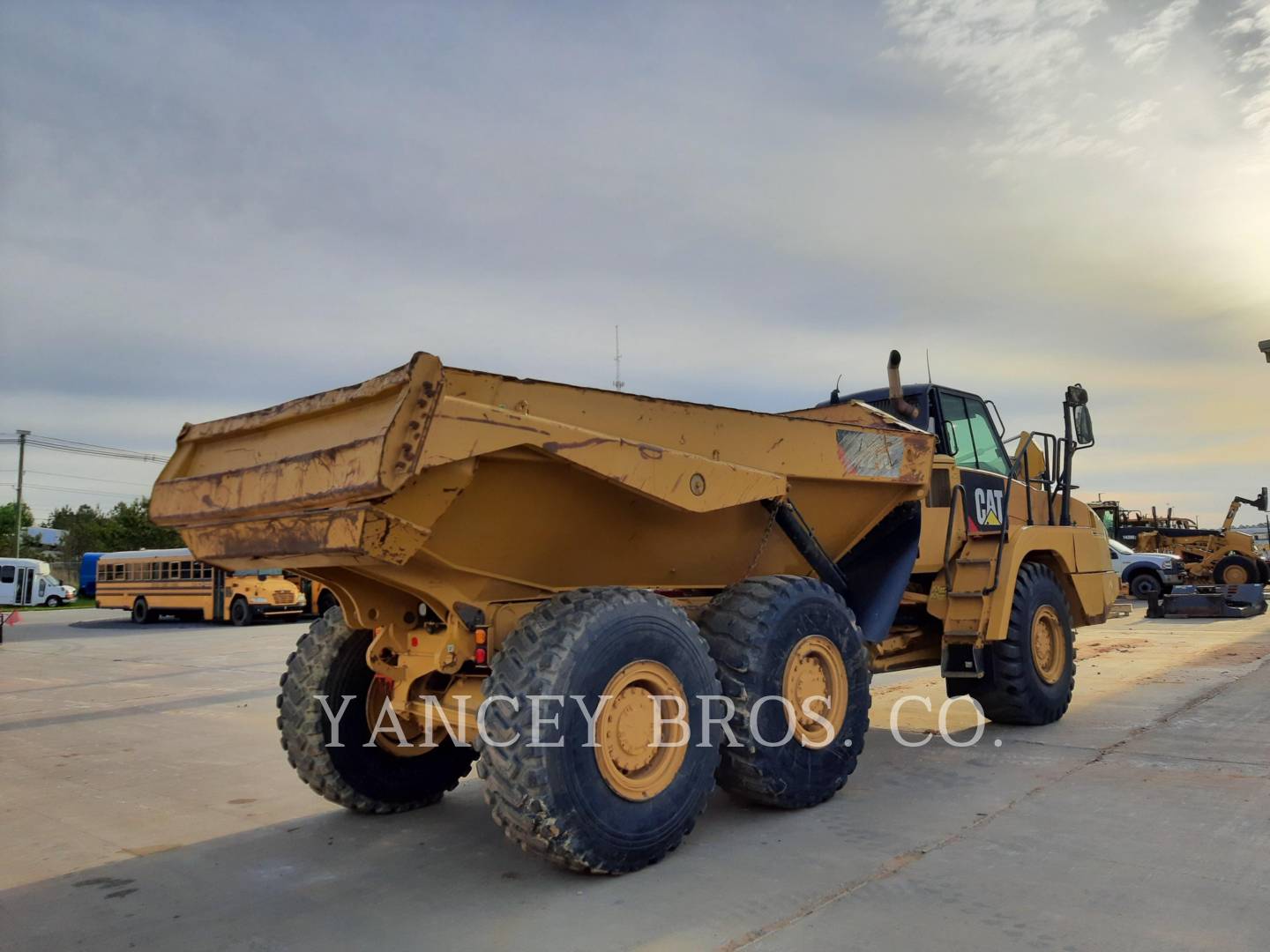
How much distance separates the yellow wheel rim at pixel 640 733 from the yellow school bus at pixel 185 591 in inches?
833

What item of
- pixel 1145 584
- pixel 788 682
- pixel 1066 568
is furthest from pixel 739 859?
pixel 1145 584

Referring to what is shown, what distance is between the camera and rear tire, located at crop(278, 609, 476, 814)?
196 inches

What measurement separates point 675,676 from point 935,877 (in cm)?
132

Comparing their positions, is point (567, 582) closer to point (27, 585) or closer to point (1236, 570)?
point (1236, 570)

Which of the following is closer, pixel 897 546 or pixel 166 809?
pixel 166 809

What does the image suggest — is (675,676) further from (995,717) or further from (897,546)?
(995,717)

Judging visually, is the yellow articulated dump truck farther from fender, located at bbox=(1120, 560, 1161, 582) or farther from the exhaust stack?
fender, located at bbox=(1120, 560, 1161, 582)

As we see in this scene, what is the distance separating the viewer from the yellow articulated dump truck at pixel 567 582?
3738 mm

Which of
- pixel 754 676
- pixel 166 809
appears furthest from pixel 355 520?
pixel 166 809

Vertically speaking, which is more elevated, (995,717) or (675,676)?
(675,676)

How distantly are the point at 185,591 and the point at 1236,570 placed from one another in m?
26.8

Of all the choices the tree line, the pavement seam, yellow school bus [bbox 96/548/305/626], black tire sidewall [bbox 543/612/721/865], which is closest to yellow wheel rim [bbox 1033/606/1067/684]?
the pavement seam

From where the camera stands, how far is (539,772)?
3.71 m

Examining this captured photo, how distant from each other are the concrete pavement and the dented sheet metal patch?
180 centimetres
